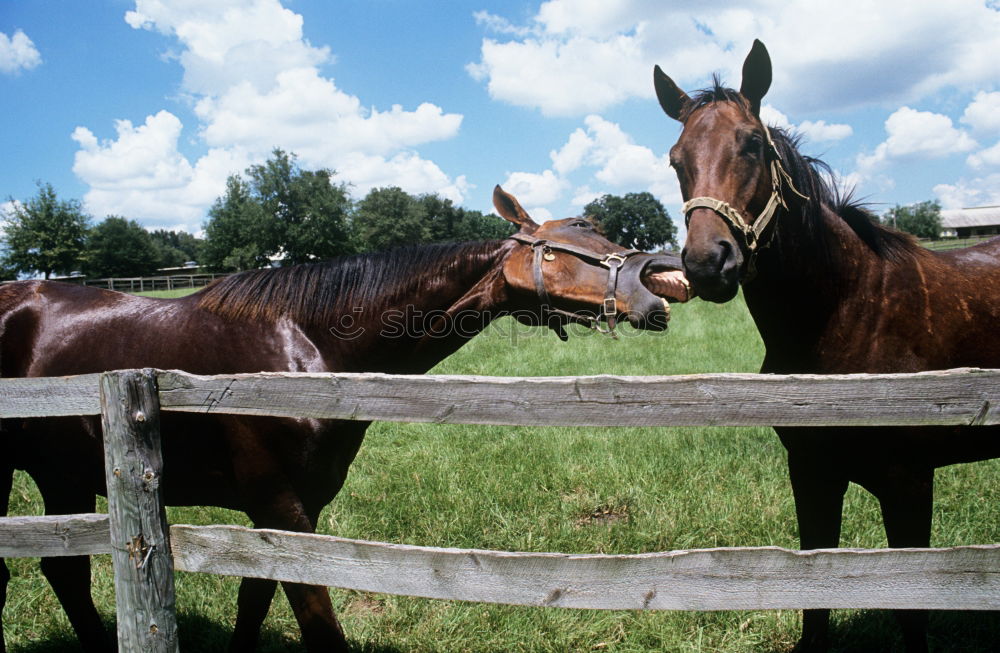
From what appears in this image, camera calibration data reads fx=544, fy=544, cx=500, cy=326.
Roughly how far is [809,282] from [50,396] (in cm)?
328

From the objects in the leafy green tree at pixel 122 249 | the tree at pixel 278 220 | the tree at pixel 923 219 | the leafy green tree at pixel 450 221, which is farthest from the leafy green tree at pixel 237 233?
the tree at pixel 923 219

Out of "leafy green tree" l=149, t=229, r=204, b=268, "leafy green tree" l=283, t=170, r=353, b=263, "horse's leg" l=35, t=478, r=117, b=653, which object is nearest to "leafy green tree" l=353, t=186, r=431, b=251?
"leafy green tree" l=283, t=170, r=353, b=263

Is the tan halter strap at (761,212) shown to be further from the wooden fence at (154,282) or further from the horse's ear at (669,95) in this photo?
the wooden fence at (154,282)

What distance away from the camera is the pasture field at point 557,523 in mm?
3098

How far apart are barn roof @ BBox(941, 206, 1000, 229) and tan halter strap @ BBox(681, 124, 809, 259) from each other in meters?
118

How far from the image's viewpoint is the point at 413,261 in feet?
9.35

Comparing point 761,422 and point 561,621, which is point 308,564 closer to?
point 761,422

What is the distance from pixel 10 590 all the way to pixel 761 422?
492 centimetres

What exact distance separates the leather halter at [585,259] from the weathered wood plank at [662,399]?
0.78 meters

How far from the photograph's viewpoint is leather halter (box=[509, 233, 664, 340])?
8.16ft

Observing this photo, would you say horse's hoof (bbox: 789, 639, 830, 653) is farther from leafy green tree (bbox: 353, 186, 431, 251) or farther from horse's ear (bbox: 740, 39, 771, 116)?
leafy green tree (bbox: 353, 186, 431, 251)


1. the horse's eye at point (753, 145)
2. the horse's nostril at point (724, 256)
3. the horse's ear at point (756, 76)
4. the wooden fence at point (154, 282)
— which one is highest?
the wooden fence at point (154, 282)

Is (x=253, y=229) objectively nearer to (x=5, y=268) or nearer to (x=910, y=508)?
(x=5, y=268)

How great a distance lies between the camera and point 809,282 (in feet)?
8.44
